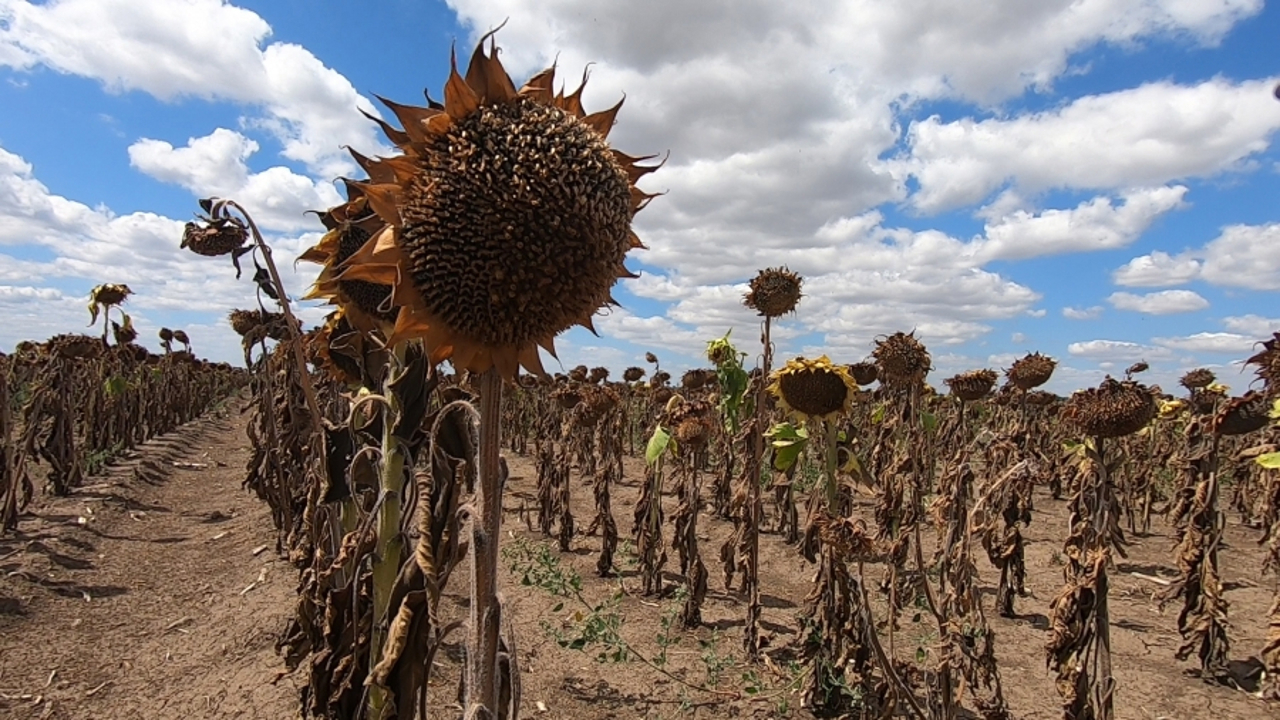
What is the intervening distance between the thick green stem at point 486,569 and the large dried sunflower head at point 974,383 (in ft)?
27.9

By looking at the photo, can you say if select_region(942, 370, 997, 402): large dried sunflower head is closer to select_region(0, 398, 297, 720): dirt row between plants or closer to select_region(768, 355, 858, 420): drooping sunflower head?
select_region(768, 355, 858, 420): drooping sunflower head

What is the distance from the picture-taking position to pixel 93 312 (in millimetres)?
12117

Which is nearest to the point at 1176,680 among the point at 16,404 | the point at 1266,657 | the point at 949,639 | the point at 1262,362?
the point at 1266,657

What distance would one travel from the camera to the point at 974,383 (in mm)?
8906

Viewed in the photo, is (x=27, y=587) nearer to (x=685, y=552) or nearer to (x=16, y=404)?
(x=685, y=552)

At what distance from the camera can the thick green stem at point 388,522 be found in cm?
262

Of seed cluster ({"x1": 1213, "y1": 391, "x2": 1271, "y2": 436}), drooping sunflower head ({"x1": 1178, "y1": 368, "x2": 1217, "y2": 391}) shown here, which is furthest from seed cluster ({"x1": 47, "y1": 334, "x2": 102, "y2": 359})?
drooping sunflower head ({"x1": 1178, "y1": 368, "x2": 1217, "y2": 391})

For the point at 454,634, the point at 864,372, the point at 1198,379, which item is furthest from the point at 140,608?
the point at 1198,379

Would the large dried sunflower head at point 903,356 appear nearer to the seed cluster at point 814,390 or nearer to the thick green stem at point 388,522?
the seed cluster at point 814,390

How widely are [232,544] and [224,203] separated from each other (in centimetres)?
758

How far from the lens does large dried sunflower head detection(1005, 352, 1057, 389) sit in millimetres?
9516

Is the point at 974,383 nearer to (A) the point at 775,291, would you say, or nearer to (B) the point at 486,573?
(A) the point at 775,291

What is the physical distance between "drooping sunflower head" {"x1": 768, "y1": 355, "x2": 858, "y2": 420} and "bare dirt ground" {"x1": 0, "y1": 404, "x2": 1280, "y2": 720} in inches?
75.6

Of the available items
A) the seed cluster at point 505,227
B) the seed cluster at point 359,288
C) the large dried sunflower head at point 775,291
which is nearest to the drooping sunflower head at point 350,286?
the seed cluster at point 359,288
